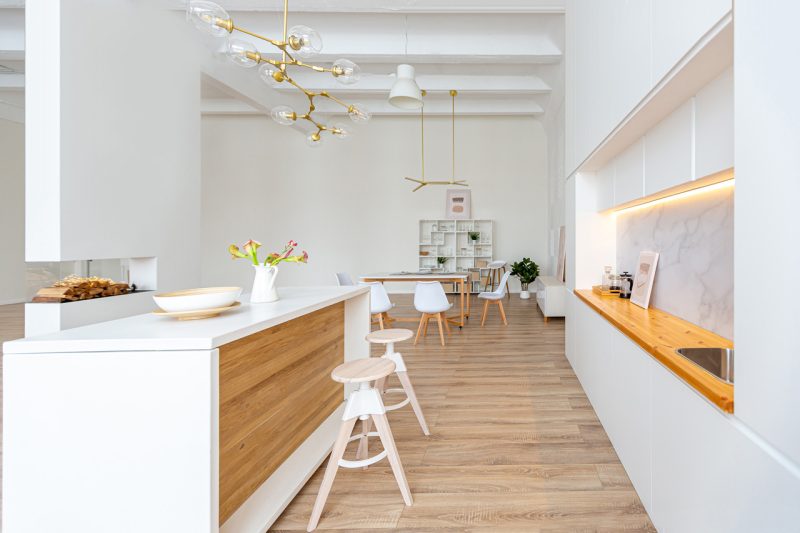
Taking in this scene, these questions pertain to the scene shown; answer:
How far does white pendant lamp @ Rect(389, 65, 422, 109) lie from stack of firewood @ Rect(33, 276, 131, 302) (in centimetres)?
346

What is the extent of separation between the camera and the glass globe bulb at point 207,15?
2369 millimetres

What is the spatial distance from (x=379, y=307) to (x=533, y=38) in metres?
4.61

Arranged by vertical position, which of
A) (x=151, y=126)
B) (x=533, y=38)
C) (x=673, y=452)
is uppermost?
(x=533, y=38)

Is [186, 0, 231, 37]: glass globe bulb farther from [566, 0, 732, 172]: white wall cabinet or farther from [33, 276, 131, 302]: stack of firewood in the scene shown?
[33, 276, 131, 302]: stack of firewood

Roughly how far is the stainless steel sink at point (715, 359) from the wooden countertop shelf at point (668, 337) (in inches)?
1.2

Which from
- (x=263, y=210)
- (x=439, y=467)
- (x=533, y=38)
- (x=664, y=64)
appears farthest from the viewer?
(x=263, y=210)

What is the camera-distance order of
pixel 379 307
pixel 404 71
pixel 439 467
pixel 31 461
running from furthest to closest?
pixel 379 307, pixel 404 71, pixel 439 467, pixel 31 461

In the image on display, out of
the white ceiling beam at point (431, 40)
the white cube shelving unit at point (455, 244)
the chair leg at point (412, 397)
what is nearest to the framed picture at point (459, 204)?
the white cube shelving unit at point (455, 244)

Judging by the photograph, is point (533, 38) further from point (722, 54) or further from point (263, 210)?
point (263, 210)

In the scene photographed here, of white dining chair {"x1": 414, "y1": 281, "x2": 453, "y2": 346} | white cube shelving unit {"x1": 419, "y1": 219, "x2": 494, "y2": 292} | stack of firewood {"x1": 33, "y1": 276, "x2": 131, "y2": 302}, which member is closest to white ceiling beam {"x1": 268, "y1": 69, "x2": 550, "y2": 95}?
white cube shelving unit {"x1": 419, "y1": 219, "x2": 494, "y2": 292}

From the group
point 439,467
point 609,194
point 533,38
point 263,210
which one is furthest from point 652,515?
point 263,210

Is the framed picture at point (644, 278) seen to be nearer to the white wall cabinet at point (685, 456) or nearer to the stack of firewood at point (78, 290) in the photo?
the white wall cabinet at point (685, 456)

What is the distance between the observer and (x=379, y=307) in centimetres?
503

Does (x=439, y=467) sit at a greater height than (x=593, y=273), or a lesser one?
lesser
